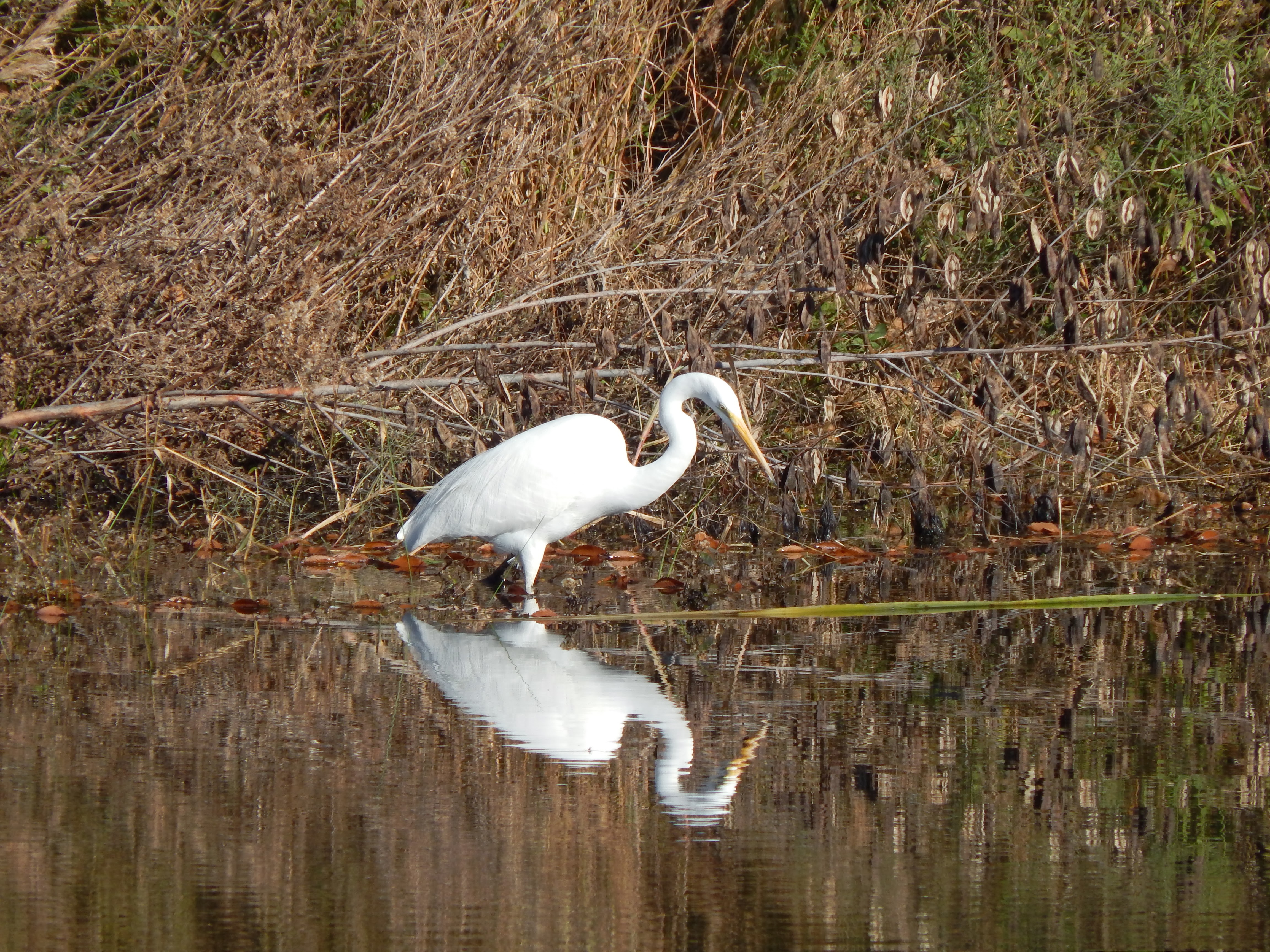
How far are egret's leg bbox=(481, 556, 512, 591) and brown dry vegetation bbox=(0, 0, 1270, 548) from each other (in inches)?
31.1

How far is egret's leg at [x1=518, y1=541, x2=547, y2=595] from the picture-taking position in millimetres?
5859

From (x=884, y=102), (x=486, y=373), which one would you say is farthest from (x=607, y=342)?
(x=884, y=102)

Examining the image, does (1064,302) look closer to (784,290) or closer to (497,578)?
(784,290)

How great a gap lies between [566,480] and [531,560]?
12.4 inches

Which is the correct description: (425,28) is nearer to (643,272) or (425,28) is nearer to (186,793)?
(643,272)

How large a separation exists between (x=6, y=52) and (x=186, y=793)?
17.0 feet

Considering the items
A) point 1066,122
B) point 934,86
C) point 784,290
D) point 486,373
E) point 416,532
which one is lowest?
point 416,532

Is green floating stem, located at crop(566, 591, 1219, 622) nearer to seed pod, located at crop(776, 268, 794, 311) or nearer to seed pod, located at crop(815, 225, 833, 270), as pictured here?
seed pod, located at crop(815, 225, 833, 270)

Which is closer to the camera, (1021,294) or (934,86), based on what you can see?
(1021,294)

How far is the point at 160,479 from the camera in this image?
7.51m

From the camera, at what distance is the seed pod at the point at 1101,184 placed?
20.9 feet

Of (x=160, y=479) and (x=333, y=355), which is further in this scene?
(x=160, y=479)

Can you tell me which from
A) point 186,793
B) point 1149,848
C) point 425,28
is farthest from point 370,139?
point 1149,848

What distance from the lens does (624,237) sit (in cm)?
768
